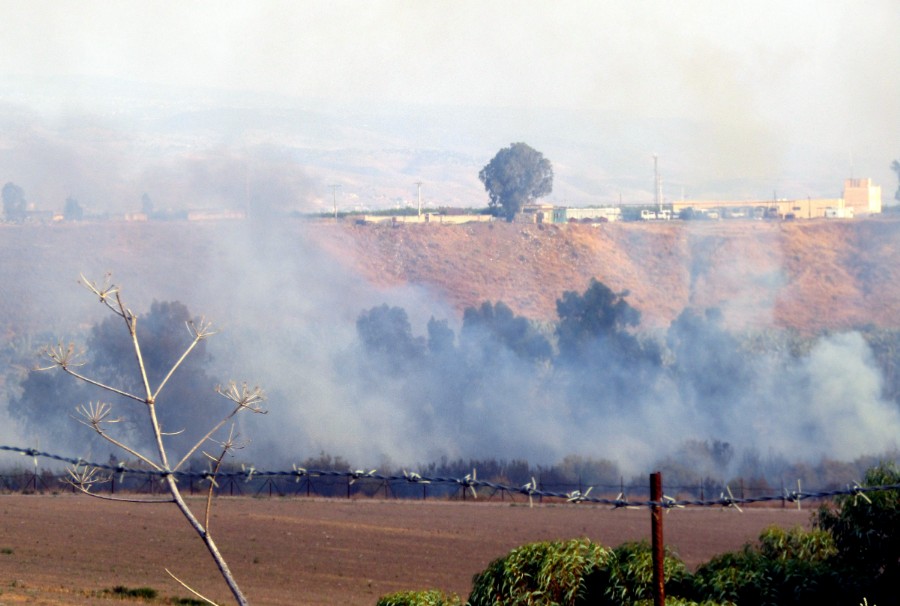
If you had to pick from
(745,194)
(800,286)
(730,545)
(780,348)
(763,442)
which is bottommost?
(730,545)

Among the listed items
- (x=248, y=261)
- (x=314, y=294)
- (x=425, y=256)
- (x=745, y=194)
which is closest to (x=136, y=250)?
(x=248, y=261)

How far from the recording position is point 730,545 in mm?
44031

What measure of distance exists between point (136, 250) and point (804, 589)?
→ 99175 millimetres

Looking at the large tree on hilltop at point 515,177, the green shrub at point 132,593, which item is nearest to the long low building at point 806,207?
the large tree on hilltop at point 515,177

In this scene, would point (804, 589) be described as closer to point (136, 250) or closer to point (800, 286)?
point (800, 286)

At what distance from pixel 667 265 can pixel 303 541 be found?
7401 cm

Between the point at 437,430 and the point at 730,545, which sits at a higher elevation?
the point at 437,430

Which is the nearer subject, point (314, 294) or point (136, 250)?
point (314, 294)

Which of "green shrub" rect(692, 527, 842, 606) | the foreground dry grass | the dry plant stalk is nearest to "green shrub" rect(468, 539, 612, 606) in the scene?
"green shrub" rect(692, 527, 842, 606)

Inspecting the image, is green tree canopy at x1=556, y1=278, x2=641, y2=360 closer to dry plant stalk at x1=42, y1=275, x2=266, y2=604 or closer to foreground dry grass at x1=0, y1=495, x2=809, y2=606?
foreground dry grass at x1=0, y1=495, x2=809, y2=606

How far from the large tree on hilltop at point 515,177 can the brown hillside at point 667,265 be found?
416cm

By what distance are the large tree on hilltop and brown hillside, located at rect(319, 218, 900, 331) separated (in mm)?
4156

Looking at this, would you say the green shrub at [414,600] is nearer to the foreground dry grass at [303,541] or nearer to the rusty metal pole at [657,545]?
the rusty metal pole at [657,545]

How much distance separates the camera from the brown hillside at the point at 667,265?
331 ft
